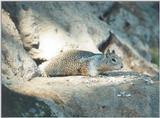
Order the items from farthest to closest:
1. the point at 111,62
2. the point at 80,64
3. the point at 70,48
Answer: the point at 70,48 → the point at 111,62 → the point at 80,64

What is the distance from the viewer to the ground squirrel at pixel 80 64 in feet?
29.8

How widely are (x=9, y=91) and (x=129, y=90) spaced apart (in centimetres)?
211

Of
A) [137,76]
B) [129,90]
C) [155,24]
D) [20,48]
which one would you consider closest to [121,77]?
[137,76]

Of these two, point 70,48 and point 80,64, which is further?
point 70,48

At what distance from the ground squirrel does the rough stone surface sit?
0.67 feet

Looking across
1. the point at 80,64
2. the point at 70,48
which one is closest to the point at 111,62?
the point at 80,64

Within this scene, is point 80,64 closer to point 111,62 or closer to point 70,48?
point 111,62

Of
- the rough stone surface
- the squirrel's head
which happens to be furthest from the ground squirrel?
the rough stone surface

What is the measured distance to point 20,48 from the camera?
28.5ft

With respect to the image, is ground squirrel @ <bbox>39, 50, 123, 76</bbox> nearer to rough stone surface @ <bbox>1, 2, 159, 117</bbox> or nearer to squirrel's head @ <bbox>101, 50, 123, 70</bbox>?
squirrel's head @ <bbox>101, 50, 123, 70</bbox>

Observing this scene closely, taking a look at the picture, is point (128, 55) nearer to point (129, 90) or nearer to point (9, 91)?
point (129, 90)

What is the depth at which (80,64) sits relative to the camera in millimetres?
9148

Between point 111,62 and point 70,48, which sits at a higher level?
point 70,48

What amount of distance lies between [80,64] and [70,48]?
1280 millimetres
